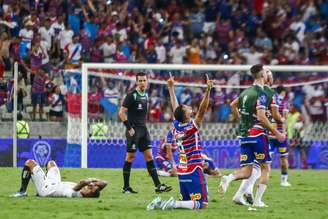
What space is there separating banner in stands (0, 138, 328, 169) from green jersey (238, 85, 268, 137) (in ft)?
38.3

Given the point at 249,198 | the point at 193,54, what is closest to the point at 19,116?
the point at 193,54

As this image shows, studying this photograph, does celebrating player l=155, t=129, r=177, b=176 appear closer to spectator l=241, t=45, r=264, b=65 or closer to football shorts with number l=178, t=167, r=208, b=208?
football shorts with number l=178, t=167, r=208, b=208

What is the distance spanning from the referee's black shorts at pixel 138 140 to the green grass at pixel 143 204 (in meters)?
0.97

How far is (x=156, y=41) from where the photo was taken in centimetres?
3691

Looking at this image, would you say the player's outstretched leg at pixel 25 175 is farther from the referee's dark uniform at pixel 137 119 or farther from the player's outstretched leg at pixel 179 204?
the player's outstretched leg at pixel 179 204

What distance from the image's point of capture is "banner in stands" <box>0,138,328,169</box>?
29938 millimetres

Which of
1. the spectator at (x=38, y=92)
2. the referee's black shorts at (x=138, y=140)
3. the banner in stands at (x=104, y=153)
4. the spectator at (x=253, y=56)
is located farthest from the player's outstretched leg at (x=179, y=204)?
the spectator at (x=253, y=56)

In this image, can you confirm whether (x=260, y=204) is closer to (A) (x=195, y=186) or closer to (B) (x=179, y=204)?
(A) (x=195, y=186)

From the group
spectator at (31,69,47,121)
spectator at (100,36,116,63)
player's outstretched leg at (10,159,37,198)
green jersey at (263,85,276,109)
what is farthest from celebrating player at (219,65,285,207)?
spectator at (100,36,116,63)

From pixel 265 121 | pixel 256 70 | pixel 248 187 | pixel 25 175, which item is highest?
pixel 256 70

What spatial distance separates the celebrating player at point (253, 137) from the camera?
18344 mm

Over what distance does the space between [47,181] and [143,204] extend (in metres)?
2.09

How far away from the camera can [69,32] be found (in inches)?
1377

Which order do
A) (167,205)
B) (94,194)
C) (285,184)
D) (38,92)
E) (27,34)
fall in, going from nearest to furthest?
(167,205) < (94,194) < (285,184) < (38,92) < (27,34)
